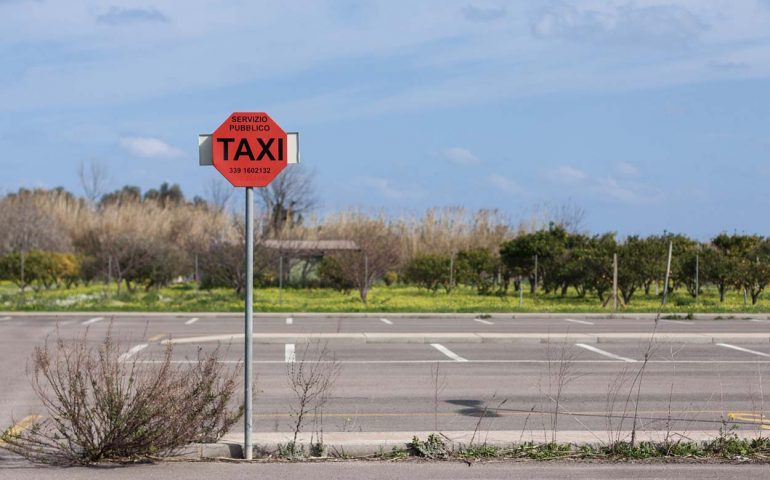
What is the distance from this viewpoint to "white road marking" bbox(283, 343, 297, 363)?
1689 centimetres

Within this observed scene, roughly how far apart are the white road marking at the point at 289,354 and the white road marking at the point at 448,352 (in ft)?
9.70

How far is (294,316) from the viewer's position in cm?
3017

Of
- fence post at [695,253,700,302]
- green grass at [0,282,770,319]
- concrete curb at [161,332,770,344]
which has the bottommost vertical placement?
concrete curb at [161,332,770,344]

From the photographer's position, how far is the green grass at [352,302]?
32281 millimetres

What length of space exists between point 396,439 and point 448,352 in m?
9.81

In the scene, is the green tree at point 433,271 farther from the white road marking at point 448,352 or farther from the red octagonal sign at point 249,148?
the red octagonal sign at point 249,148

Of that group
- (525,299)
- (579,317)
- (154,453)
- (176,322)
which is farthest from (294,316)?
(154,453)

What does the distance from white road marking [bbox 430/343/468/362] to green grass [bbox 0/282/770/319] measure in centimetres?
1154

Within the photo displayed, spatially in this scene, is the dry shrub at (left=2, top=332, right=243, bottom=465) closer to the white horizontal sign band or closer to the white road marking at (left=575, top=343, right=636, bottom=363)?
the white horizontal sign band

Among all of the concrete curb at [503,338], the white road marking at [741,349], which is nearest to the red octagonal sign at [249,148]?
the concrete curb at [503,338]

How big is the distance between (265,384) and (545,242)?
2771cm

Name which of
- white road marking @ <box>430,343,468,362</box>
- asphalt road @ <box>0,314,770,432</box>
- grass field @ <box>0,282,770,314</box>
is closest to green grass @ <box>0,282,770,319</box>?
grass field @ <box>0,282,770,314</box>

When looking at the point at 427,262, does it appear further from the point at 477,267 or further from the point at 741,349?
the point at 741,349

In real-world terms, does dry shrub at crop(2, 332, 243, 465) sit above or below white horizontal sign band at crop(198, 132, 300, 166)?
below
